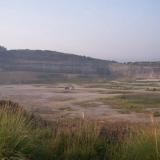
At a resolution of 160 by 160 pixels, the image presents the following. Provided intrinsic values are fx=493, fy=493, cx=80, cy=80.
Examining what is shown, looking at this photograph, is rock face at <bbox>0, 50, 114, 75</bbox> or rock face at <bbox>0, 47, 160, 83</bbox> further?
rock face at <bbox>0, 50, 114, 75</bbox>

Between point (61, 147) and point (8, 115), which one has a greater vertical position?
point (8, 115)

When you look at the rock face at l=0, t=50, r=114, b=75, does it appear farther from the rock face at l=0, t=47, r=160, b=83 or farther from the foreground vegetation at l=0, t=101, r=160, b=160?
the foreground vegetation at l=0, t=101, r=160, b=160

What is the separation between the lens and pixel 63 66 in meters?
111

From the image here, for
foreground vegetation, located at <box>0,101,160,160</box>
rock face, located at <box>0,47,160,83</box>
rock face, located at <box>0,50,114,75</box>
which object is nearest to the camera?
foreground vegetation, located at <box>0,101,160,160</box>

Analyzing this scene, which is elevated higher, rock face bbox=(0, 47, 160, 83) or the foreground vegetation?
rock face bbox=(0, 47, 160, 83)

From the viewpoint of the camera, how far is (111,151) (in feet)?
29.7

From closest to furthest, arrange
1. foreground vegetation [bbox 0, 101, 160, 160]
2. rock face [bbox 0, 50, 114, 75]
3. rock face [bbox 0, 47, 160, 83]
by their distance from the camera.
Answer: foreground vegetation [bbox 0, 101, 160, 160]
rock face [bbox 0, 47, 160, 83]
rock face [bbox 0, 50, 114, 75]

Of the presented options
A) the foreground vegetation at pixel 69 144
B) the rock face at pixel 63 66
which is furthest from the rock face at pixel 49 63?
the foreground vegetation at pixel 69 144

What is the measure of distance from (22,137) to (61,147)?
129 centimetres

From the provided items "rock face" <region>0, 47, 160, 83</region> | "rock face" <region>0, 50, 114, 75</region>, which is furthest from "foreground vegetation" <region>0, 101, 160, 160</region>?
"rock face" <region>0, 50, 114, 75</region>

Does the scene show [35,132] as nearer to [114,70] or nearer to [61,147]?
[61,147]

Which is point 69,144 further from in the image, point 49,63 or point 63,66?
point 49,63

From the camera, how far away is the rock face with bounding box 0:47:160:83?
325 ft

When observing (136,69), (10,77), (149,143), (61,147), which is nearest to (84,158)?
(61,147)
